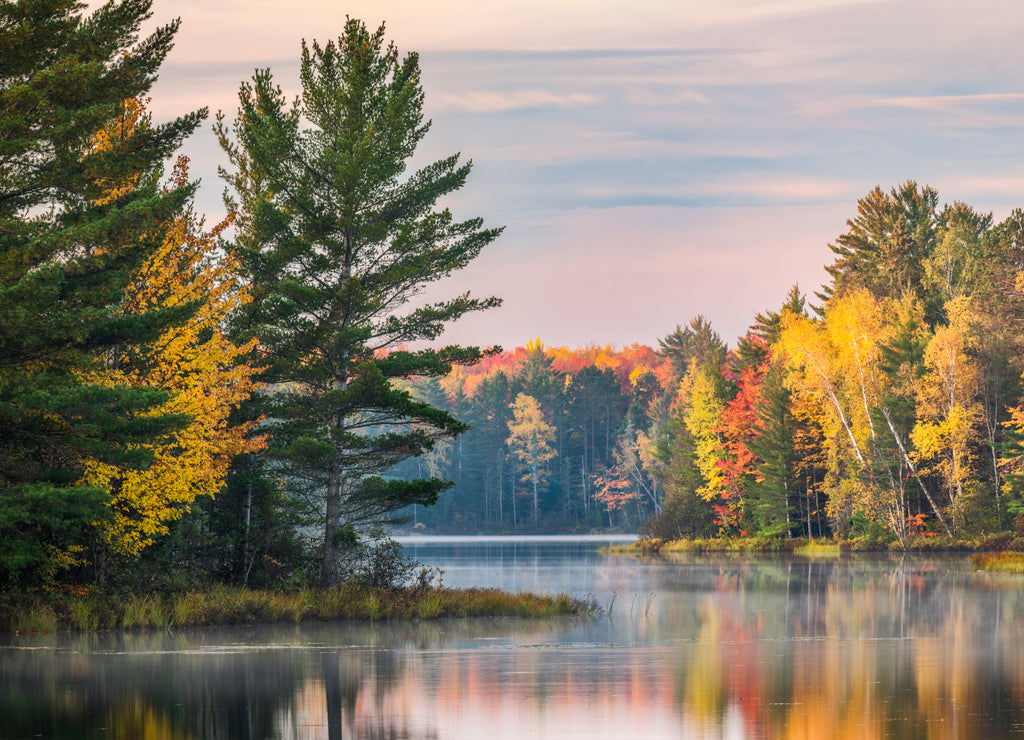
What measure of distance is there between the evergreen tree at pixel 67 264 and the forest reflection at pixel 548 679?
335 cm

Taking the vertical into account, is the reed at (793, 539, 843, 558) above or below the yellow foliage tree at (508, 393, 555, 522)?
below

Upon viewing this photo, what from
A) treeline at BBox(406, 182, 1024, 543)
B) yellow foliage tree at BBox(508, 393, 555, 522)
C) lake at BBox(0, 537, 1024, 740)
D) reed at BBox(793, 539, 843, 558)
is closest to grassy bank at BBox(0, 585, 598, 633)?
lake at BBox(0, 537, 1024, 740)

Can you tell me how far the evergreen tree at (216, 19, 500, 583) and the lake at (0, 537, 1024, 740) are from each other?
5090 millimetres

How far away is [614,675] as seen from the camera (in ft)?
68.6

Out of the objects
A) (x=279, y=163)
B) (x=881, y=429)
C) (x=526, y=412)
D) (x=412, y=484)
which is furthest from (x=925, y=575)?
(x=526, y=412)

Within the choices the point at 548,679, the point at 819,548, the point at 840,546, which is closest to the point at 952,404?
the point at 840,546

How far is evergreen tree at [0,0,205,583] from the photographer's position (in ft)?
77.0

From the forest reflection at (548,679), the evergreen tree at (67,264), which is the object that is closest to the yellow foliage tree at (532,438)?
the forest reflection at (548,679)

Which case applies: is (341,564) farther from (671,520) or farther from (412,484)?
(671,520)

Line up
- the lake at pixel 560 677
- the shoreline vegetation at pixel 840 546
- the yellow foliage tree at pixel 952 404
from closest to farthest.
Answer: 1. the lake at pixel 560 677
2. the shoreline vegetation at pixel 840 546
3. the yellow foliage tree at pixel 952 404

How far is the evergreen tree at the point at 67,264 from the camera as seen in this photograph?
2348cm

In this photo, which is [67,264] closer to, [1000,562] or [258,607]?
[258,607]

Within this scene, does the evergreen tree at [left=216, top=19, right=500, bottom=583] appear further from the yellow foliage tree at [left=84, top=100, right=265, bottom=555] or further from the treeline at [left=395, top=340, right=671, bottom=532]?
the treeline at [left=395, top=340, right=671, bottom=532]

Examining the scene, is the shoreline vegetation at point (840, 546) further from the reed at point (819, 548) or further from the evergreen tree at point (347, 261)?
the evergreen tree at point (347, 261)
